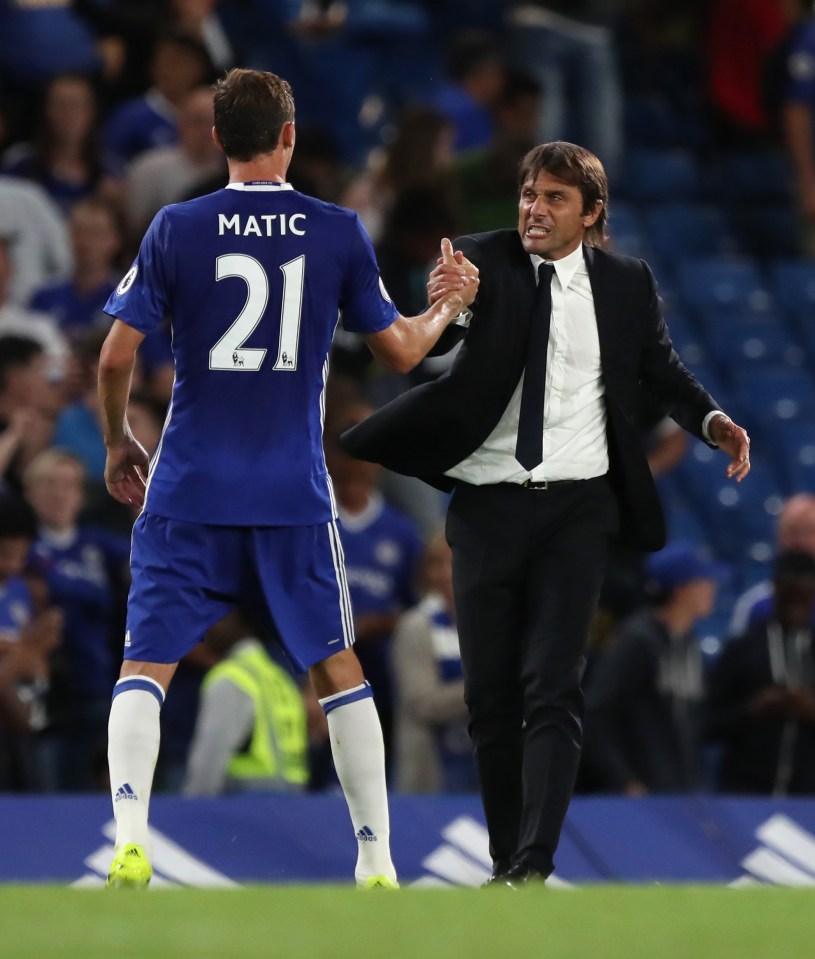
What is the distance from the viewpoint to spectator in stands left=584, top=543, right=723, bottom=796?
9.41 meters

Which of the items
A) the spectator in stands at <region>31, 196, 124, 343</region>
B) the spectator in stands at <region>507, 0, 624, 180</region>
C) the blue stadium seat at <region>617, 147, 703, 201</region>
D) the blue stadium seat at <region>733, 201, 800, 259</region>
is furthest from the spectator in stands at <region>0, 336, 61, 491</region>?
the blue stadium seat at <region>733, 201, 800, 259</region>

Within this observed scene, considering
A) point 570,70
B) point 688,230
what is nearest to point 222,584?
point 570,70

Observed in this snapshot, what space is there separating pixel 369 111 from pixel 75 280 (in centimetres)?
353

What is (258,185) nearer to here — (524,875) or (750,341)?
(524,875)

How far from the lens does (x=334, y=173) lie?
37.6ft

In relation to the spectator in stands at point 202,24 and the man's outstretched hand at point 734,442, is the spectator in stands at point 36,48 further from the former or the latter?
the man's outstretched hand at point 734,442

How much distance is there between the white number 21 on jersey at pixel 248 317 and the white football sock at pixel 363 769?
100 centimetres

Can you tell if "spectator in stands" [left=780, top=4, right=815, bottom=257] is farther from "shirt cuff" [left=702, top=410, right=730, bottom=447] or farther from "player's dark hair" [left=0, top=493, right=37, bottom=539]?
"shirt cuff" [left=702, top=410, right=730, bottom=447]

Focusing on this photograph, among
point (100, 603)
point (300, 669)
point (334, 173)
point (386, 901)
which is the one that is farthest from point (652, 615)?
point (386, 901)

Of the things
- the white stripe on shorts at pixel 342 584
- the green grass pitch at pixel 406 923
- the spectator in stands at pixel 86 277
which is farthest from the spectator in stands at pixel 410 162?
the green grass pitch at pixel 406 923

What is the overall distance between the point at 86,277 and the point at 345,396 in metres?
1.71

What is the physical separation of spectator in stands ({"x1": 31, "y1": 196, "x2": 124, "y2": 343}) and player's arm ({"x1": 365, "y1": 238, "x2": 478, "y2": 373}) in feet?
15.4

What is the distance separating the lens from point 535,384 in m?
6.37

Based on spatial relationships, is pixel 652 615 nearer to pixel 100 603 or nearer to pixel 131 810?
pixel 100 603
